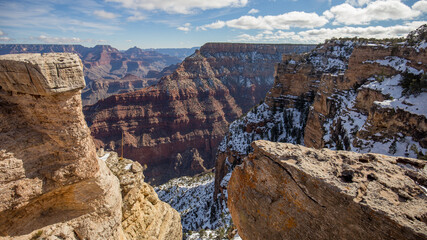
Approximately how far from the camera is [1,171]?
689 cm

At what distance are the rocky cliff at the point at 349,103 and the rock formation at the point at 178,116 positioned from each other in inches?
1341

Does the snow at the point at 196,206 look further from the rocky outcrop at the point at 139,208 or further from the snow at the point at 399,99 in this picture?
the snow at the point at 399,99

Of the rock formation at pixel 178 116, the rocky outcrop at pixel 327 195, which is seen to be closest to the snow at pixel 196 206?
the rocky outcrop at pixel 327 195

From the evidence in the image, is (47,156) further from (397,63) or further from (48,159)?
(397,63)

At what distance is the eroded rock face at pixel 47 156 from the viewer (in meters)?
6.89

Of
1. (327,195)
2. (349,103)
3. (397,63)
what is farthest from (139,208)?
(397,63)

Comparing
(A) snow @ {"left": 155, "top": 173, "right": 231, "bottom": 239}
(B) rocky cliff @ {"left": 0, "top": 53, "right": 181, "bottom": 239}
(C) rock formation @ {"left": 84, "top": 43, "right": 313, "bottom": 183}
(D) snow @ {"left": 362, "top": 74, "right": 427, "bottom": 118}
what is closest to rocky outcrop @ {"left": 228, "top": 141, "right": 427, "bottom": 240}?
(B) rocky cliff @ {"left": 0, "top": 53, "right": 181, "bottom": 239}

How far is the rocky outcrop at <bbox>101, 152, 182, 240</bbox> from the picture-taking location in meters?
11.8

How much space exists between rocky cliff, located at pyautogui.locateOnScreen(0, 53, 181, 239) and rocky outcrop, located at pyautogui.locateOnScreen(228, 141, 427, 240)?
6.25 metres

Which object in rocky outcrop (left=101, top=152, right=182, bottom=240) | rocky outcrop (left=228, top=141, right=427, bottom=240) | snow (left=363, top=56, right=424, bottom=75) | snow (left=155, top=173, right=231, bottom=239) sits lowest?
snow (left=155, top=173, right=231, bottom=239)

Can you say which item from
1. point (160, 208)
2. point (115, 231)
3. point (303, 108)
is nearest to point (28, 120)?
point (115, 231)

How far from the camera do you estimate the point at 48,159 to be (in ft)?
26.3

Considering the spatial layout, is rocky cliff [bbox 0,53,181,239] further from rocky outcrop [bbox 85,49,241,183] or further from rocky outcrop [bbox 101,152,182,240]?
rocky outcrop [bbox 85,49,241,183]

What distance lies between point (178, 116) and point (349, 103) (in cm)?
6514
